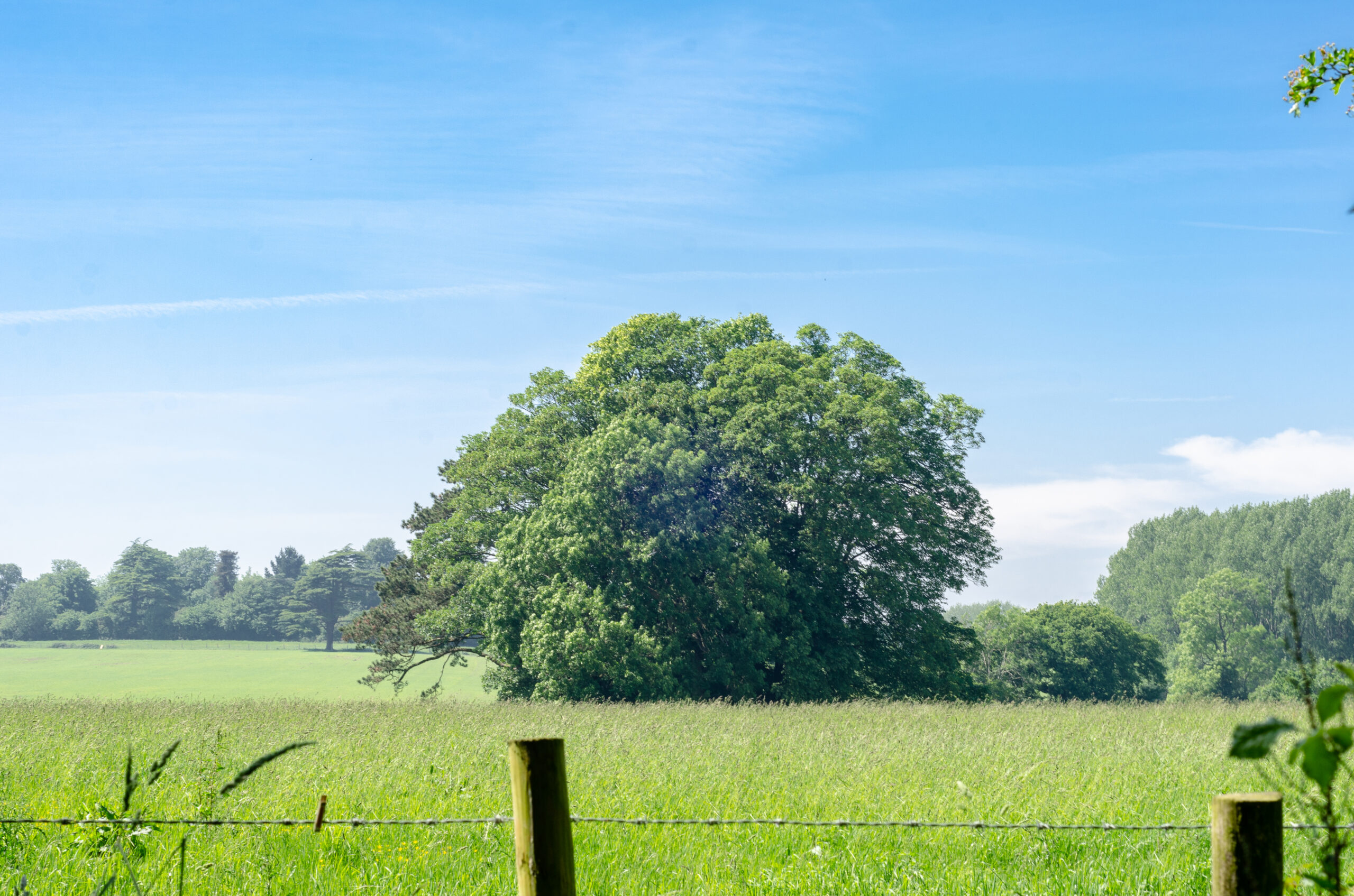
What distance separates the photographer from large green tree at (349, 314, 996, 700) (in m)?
26.6

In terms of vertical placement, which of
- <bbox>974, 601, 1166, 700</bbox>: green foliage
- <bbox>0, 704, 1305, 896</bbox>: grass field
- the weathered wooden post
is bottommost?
<bbox>974, 601, 1166, 700</bbox>: green foliage

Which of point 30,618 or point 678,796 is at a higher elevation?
point 678,796

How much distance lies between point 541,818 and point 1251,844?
2244mm

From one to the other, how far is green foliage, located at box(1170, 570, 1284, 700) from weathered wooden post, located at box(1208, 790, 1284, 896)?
67296 mm

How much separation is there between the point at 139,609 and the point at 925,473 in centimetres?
11778

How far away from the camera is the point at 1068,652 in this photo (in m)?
52.0

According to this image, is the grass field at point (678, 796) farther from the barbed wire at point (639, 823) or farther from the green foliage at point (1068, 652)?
the green foliage at point (1068, 652)

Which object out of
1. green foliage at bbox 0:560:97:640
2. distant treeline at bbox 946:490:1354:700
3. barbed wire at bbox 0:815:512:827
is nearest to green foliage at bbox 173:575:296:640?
green foliage at bbox 0:560:97:640

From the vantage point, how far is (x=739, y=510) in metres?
29.1

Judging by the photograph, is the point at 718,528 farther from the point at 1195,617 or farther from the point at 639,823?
the point at 1195,617

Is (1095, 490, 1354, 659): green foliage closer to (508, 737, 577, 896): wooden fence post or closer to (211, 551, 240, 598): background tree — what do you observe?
(508, 737, 577, 896): wooden fence post

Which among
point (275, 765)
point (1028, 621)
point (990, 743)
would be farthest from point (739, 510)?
point (1028, 621)

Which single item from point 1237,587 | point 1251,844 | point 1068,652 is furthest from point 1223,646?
point 1251,844

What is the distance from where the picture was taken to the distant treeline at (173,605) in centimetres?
11769
